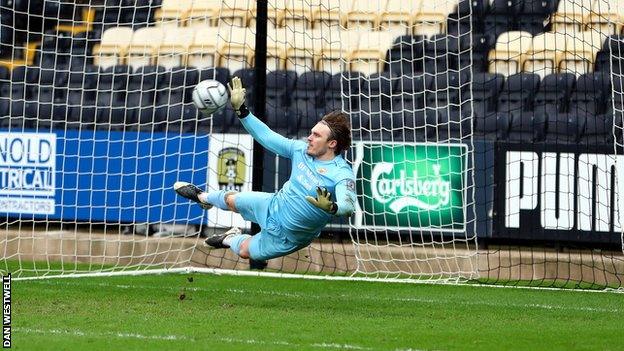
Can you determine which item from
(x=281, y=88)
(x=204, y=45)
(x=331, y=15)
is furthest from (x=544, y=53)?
(x=204, y=45)

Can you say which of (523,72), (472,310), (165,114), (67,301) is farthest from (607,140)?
(67,301)

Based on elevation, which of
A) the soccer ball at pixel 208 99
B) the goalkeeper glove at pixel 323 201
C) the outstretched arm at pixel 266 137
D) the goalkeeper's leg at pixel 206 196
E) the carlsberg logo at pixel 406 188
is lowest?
the goalkeeper glove at pixel 323 201

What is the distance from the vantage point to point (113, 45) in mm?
18062

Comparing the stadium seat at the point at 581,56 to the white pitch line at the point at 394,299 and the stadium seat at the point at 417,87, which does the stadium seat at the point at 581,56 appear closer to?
the stadium seat at the point at 417,87

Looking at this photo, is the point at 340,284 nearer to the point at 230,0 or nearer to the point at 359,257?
the point at 359,257

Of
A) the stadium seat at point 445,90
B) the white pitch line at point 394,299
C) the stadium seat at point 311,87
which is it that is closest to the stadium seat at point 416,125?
the stadium seat at point 445,90

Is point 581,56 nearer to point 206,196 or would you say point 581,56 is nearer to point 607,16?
point 607,16

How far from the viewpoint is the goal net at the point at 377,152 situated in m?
14.3

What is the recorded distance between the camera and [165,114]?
53.5ft

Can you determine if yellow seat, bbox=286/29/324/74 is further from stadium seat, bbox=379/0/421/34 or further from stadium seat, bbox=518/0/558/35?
stadium seat, bbox=518/0/558/35

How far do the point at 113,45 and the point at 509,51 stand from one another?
5.69 metres

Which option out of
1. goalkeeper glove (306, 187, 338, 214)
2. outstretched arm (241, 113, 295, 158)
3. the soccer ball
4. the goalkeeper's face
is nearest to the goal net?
outstretched arm (241, 113, 295, 158)

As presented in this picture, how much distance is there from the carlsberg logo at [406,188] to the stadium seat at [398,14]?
252cm

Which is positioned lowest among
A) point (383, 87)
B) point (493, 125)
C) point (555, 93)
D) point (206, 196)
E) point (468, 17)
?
point (206, 196)
